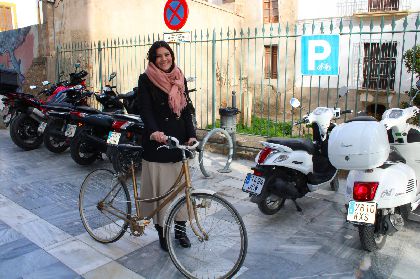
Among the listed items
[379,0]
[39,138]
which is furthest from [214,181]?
[379,0]

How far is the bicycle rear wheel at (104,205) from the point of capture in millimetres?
3240

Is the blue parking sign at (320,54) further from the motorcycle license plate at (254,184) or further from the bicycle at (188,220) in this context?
the bicycle at (188,220)

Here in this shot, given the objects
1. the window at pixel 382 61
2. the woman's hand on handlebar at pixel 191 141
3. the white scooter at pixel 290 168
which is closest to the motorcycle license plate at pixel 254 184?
the white scooter at pixel 290 168

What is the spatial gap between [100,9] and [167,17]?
490 cm

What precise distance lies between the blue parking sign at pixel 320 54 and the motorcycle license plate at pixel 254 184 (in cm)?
289

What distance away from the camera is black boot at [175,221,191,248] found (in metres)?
2.96

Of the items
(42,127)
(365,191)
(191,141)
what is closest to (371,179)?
(365,191)

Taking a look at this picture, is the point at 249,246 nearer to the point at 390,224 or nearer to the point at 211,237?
the point at 211,237

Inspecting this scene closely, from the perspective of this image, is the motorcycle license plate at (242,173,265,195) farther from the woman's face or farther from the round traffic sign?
the round traffic sign

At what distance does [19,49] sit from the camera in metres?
12.3

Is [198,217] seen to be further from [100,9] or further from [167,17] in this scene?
[100,9]

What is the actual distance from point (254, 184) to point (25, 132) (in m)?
5.31

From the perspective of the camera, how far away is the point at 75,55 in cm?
1049

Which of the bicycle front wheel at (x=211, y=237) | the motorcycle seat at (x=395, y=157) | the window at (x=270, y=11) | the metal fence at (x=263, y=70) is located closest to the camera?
the bicycle front wheel at (x=211, y=237)
